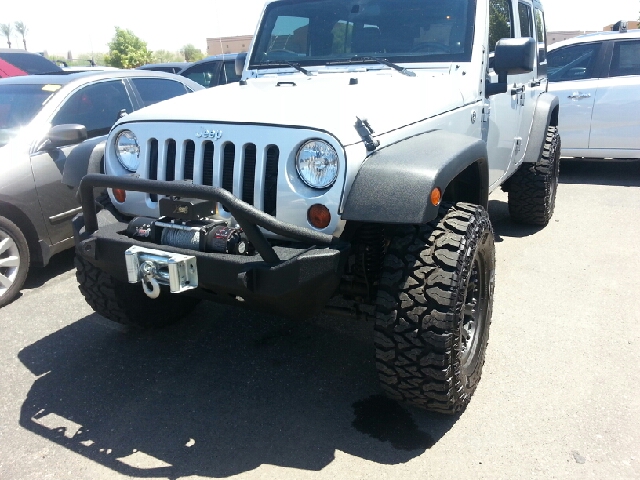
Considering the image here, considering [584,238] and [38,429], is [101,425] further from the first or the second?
[584,238]

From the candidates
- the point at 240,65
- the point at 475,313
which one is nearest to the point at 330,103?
the point at 475,313

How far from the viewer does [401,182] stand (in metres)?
2.22

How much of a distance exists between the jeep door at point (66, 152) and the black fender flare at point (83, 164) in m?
0.97

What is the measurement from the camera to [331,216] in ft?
7.61

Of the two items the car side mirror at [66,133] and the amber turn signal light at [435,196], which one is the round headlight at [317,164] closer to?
the amber turn signal light at [435,196]

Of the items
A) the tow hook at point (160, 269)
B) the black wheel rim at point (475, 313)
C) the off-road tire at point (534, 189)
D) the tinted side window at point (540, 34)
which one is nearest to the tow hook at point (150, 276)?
the tow hook at point (160, 269)

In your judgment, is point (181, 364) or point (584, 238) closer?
Result: point (181, 364)

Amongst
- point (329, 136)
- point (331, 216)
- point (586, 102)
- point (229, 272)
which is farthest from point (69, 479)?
point (586, 102)

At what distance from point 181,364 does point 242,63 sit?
2288 millimetres

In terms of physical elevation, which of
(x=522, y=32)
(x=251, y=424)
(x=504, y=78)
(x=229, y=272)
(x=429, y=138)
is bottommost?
(x=251, y=424)

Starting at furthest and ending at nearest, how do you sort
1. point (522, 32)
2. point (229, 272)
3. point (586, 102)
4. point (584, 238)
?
1. point (586, 102)
2. point (584, 238)
3. point (522, 32)
4. point (229, 272)

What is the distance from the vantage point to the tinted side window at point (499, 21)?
3.71 m

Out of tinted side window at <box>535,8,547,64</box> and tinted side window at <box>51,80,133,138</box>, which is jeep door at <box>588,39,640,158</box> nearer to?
tinted side window at <box>535,8,547,64</box>

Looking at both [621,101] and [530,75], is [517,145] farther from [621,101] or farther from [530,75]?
[621,101]
